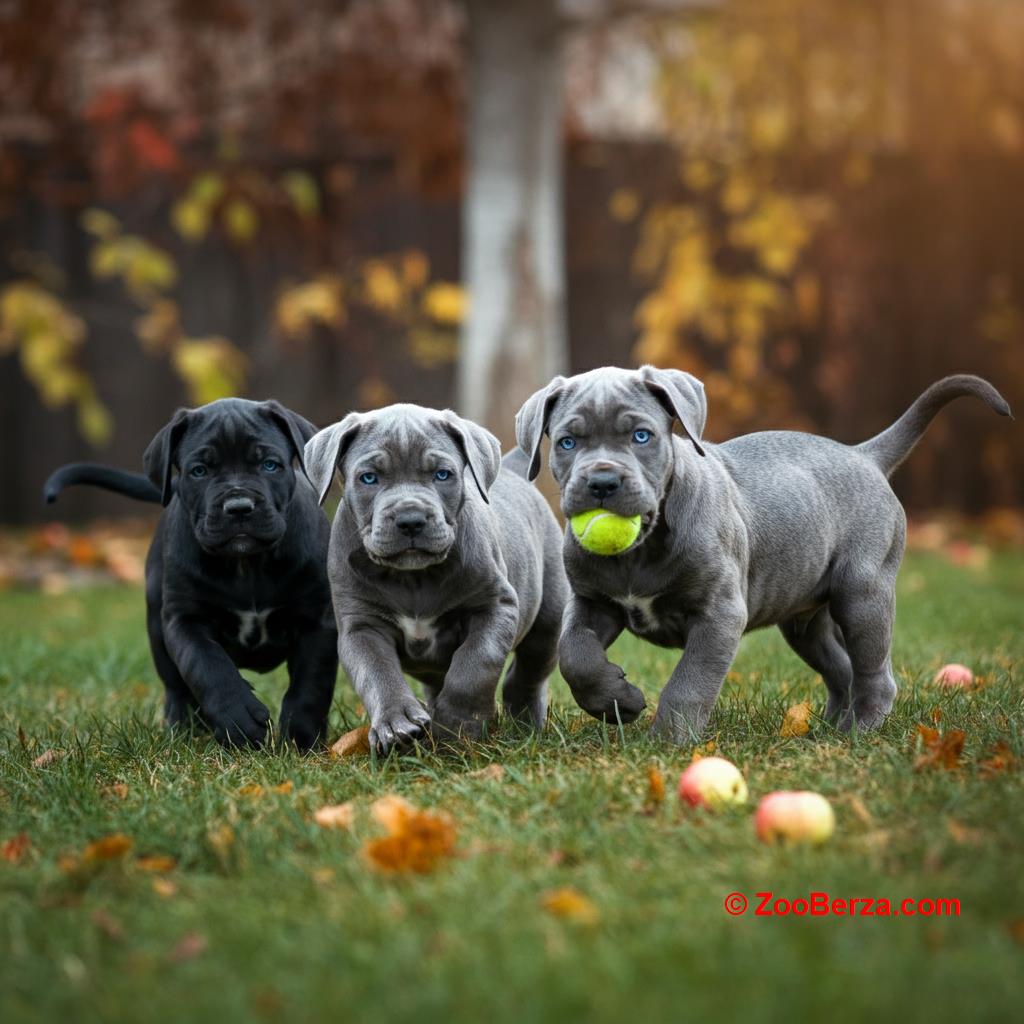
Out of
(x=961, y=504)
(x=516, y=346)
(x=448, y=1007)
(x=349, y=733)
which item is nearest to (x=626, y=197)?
(x=516, y=346)

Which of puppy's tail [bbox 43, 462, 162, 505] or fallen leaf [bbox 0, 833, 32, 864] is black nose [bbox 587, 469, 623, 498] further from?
puppy's tail [bbox 43, 462, 162, 505]

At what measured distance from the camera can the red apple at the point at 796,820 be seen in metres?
3.03

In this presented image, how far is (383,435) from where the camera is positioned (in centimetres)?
443

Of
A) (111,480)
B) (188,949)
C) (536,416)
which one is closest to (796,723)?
(536,416)

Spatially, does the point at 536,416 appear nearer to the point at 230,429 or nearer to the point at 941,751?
the point at 230,429

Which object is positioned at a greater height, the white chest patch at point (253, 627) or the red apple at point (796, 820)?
the red apple at point (796, 820)

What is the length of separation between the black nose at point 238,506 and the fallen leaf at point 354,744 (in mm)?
785

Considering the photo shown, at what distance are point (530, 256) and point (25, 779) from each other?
20.4 ft

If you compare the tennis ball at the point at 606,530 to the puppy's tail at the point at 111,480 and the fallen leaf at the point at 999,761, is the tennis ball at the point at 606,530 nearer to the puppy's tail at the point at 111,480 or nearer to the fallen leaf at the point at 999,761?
the fallen leaf at the point at 999,761

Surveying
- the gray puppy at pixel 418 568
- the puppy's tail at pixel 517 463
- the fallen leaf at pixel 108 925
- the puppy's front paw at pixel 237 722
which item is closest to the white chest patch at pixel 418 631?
the gray puppy at pixel 418 568

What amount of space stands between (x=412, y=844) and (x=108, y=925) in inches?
25.7

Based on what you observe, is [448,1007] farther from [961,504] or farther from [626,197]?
[961,504]

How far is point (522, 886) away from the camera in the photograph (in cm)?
287

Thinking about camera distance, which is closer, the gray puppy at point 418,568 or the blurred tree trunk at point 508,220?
the gray puppy at point 418,568
